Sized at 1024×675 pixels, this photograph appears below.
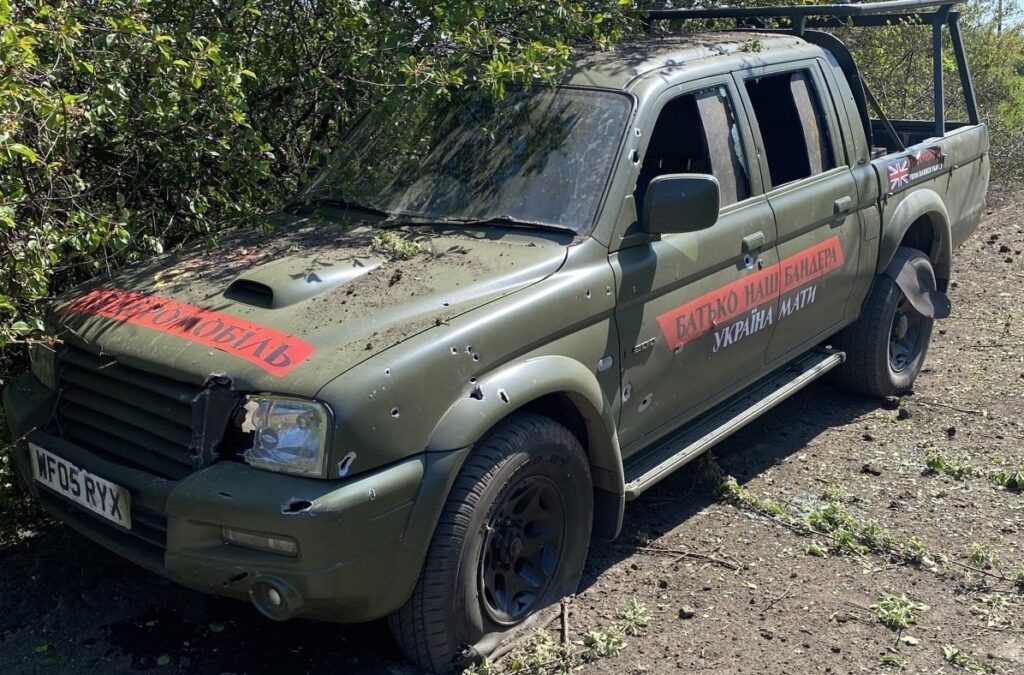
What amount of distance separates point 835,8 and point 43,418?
405cm

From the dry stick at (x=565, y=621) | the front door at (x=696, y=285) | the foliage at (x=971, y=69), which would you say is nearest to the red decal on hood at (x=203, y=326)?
the front door at (x=696, y=285)

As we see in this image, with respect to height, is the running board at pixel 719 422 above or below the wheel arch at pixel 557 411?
below

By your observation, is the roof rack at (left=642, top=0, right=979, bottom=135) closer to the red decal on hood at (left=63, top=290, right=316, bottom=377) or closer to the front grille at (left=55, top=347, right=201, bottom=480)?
the red decal on hood at (left=63, top=290, right=316, bottom=377)

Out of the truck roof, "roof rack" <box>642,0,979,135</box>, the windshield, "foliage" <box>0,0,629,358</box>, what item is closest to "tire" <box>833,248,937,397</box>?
"roof rack" <box>642,0,979,135</box>

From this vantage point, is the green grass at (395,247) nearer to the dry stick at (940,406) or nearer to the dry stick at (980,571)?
the dry stick at (980,571)

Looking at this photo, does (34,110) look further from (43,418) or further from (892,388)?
(892,388)

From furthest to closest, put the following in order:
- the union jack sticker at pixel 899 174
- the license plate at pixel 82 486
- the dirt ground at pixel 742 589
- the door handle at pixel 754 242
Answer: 1. the union jack sticker at pixel 899 174
2. the door handle at pixel 754 242
3. the dirt ground at pixel 742 589
4. the license plate at pixel 82 486

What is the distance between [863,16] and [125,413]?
4.60 metres

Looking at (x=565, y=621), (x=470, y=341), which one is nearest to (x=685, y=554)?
(x=565, y=621)

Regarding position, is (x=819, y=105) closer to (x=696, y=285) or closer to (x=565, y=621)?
(x=696, y=285)

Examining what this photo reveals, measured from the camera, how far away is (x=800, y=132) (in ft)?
16.5

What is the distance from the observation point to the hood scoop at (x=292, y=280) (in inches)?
137

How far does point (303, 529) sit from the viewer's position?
9.50ft

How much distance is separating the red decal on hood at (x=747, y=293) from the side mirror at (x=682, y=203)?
0.37 metres
